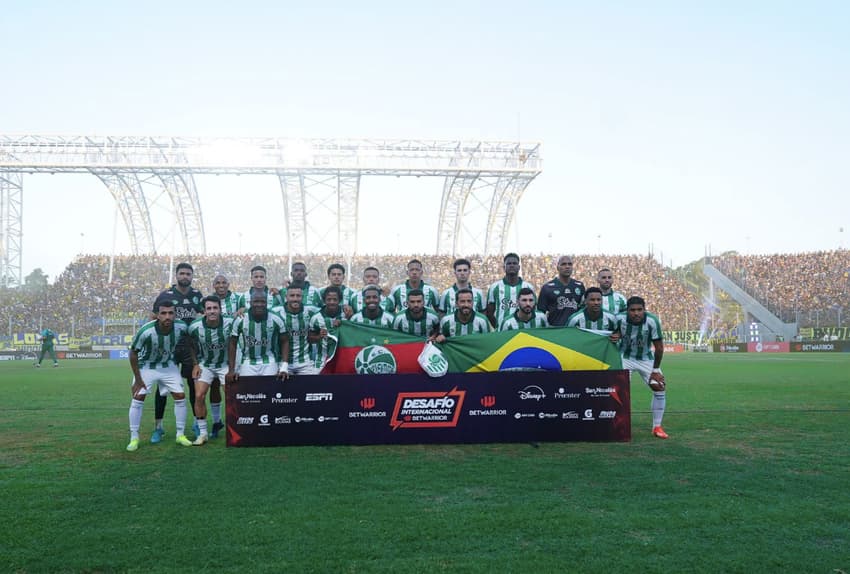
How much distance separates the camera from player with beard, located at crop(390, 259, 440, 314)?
31.5 feet

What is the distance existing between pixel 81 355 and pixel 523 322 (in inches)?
1292

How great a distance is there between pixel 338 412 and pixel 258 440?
973 millimetres

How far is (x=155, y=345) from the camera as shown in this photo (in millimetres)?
8289

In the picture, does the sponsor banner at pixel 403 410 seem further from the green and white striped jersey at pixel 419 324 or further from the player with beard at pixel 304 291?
the player with beard at pixel 304 291

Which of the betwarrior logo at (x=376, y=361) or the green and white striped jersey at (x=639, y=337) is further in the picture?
the green and white striped jersey at (x=639, y=337)

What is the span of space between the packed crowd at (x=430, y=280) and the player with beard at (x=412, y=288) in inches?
1168

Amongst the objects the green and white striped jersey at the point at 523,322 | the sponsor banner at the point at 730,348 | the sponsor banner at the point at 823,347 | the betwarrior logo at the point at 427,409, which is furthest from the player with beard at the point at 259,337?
the sponsor banner at the point at 823,347

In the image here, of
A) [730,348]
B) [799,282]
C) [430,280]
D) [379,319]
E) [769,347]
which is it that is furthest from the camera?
[799,282]

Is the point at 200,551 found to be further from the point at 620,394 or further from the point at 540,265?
the point at 540,265

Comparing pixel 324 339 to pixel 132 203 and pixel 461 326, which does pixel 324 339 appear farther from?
pixel 132 203

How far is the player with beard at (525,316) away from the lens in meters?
8.77

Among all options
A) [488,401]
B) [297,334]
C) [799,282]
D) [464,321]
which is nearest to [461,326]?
[464,321]

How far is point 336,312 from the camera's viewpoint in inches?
372

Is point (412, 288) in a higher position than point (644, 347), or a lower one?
higher
